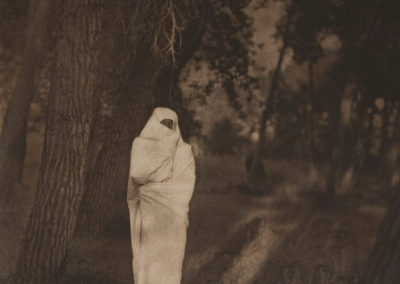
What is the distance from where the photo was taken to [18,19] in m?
16.2

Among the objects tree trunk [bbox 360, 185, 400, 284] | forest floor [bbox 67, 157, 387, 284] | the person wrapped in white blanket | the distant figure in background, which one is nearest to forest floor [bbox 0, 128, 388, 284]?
forest floor [bbox 67, 157, 387, 284]

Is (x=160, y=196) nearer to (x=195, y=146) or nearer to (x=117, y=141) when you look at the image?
(x=117, y=141)

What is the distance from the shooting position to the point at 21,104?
13734 millimetres

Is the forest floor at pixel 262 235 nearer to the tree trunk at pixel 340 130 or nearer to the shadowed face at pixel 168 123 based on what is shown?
the tree trunk at pixel 340 130

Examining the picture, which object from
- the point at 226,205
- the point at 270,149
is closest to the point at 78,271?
the point at 226,205

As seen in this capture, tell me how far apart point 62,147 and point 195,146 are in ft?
25.4

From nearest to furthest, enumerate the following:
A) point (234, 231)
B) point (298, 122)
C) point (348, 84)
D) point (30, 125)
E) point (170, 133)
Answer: point (170, 133)
point (234, 231)
point (348, 84)
point (30, 125)
point (298, 122)

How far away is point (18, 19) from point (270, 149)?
293 inches

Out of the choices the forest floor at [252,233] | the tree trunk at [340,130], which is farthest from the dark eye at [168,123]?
the tree trunk at [340,130]

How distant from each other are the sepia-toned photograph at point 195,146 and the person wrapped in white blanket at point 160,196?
0.01 m

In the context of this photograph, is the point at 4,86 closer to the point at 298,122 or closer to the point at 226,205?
the point at 226,205

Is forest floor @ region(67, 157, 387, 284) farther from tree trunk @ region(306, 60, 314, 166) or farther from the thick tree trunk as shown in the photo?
the thick tree trunk

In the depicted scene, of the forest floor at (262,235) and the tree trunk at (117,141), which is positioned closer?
the forest floor at (262,235)

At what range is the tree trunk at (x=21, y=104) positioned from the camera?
13273 millimetres
